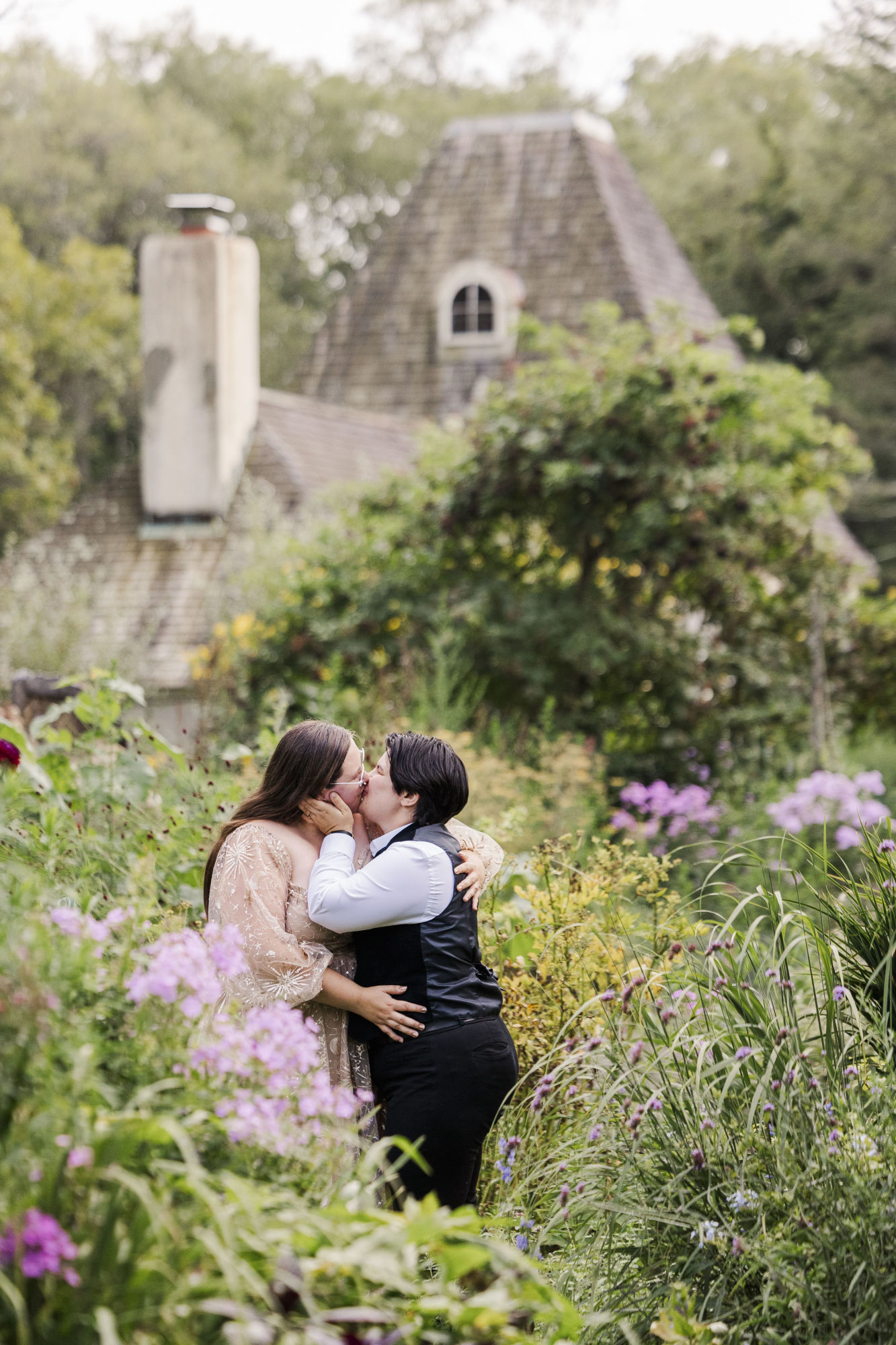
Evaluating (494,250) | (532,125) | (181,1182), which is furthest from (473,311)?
(181,1182)

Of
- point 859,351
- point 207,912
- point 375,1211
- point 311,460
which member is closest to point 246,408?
point 311,460

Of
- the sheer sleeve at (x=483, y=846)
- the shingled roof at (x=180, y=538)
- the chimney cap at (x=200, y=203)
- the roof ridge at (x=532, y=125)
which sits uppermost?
the roof ridge at (x=532, y=125)

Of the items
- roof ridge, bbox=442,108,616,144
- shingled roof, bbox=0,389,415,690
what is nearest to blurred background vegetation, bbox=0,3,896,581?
roof ridge, bbox=442,108,616,144

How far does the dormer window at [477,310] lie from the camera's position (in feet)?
57.7

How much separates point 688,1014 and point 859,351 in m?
24.6

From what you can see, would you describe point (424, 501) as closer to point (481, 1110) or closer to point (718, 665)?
point (718, 665)

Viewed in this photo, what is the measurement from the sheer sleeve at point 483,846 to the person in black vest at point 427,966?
28 centimetres

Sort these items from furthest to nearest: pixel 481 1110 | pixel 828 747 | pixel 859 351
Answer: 1. pixel 859 351
2. pixel 828 747
3. pixel 481 1110

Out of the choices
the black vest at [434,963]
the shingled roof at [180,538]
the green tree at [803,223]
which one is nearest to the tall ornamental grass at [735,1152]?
the black vest at [434,963]

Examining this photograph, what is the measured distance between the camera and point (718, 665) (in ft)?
28.3

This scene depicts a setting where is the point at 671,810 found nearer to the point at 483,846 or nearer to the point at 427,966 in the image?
the point at 483,846

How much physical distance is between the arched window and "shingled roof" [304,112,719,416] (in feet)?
1.07

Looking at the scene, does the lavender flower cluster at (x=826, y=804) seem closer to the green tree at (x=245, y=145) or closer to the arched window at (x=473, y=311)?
the arched window at (x=473, y=311)

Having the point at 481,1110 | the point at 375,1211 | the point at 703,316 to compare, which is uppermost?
the point at 703,316
